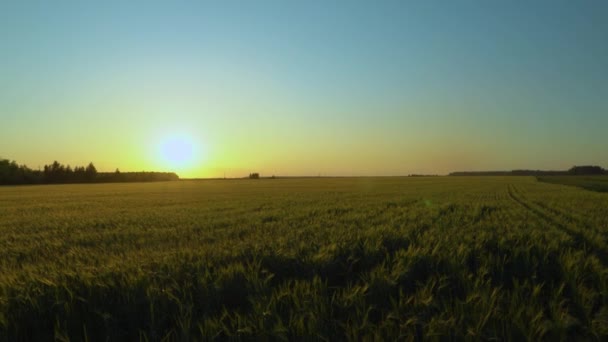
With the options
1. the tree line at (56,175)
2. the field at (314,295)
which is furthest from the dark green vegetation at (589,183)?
the tree line at (56,175)

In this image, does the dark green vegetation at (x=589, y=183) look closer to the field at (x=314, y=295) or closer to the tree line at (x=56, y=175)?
the field at (x=314, y=295)

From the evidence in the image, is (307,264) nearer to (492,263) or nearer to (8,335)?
(492,263)

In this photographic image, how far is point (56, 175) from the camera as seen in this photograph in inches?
4464

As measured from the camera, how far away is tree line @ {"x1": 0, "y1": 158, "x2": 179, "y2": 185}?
101m

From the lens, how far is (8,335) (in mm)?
3588

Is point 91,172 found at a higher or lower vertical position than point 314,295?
higher

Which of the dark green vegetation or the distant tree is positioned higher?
the distant tree

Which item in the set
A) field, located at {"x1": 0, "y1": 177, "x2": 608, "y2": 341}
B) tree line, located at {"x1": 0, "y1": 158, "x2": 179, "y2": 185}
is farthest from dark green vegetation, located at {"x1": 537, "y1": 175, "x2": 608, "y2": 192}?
tree line, located at {"x1": 0, "y1": 158, "x2": 179, "y2": 185}

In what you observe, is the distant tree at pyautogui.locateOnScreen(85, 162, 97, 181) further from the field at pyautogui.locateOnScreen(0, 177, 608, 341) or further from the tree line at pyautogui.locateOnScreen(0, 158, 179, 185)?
the field at pyautogui.locateOnScreen(0, 177, 608, 341)

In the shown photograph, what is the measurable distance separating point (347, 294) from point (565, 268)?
383 cm

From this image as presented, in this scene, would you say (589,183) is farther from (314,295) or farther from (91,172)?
(91,172)

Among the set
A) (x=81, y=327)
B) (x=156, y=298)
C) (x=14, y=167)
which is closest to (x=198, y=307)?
(x=156, y=298)

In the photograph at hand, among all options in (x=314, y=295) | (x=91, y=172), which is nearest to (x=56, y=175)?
(x=91, y=172)

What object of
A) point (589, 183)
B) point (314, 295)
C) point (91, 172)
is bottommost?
point (589, 183)
